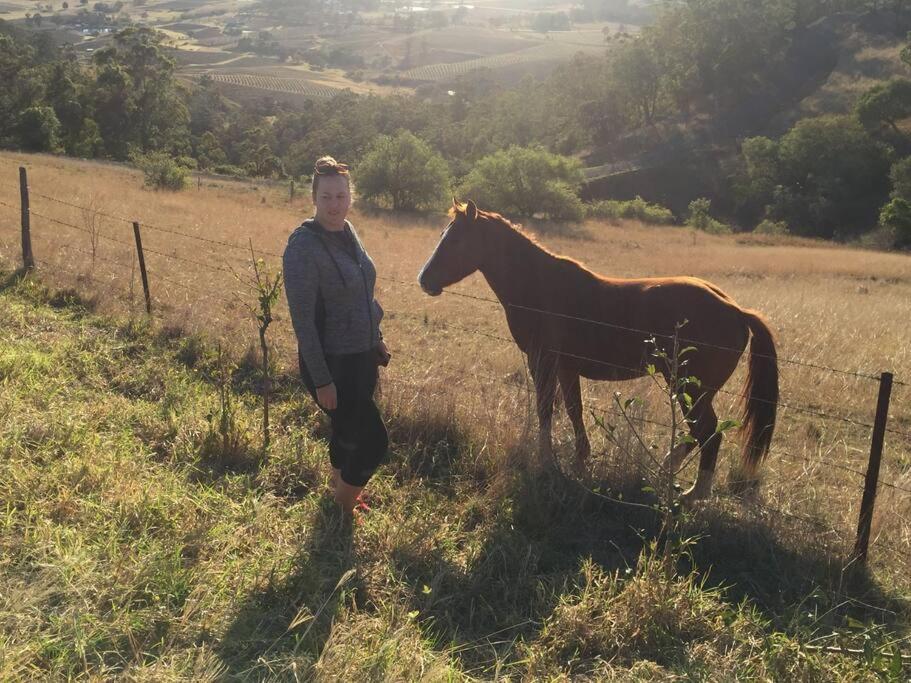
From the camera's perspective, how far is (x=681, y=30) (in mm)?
70438

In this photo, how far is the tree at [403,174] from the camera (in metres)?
36.7

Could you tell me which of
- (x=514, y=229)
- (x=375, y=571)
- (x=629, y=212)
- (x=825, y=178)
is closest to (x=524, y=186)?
(x=629, y=212)

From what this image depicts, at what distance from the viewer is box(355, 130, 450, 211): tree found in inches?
1443

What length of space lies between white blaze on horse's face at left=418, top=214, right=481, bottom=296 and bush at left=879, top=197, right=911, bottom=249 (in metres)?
38.8

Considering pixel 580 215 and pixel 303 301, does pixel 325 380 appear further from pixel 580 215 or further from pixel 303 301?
pixel 580 215

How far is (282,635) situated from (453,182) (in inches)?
1690

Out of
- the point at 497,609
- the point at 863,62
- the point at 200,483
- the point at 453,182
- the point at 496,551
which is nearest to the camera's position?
the point at 497,609

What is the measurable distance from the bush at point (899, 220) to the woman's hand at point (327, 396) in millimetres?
40700

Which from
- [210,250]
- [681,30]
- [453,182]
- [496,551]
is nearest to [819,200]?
[453,182]

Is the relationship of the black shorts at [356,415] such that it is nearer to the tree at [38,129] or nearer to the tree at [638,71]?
the tree at [38,129]

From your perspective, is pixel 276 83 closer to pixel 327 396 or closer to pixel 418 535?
pixel 327 396

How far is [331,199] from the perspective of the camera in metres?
3.32

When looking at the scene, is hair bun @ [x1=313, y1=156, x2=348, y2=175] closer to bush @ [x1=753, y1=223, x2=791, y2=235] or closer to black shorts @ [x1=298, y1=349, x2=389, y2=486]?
black shorts @ [x1=298, y1=349, x2=389, y2=486]

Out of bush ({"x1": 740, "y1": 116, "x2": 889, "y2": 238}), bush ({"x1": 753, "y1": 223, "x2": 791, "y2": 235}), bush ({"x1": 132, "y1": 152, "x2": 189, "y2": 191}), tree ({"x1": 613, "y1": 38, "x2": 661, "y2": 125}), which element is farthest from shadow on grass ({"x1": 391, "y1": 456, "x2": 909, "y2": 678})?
tree ({"x1": 613, "y1": 38, "x2": 661, "y2": 125})
